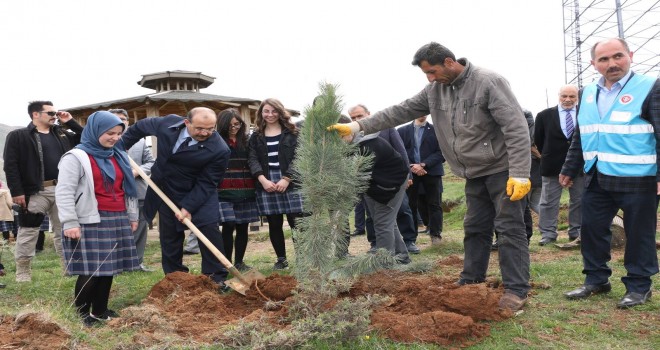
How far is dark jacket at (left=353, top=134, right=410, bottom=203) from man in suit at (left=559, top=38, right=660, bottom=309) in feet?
5.49

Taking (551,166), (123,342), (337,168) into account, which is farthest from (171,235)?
(551,166)

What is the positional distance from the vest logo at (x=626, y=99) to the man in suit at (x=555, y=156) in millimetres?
2695

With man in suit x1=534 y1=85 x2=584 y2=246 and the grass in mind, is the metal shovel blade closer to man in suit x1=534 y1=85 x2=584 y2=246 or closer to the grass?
the grass

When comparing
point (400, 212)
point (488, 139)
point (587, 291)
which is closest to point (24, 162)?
point (400, 212)

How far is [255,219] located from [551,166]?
142 inches

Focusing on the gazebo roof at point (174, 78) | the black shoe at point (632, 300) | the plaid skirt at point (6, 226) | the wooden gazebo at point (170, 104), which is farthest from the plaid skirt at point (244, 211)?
the gazebo roof at point (174, 78)

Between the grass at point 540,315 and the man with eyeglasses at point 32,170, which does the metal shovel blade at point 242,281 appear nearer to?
the grass at point 540,315

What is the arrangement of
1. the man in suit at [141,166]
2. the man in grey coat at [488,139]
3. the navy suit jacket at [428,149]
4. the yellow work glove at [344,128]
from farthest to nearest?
the navy suit jacket at [428,149] < the man in suit at [141,166] < the man in grey coat at [488,139] < the yellow work glove at [344,128]

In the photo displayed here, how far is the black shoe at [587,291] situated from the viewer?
392cm

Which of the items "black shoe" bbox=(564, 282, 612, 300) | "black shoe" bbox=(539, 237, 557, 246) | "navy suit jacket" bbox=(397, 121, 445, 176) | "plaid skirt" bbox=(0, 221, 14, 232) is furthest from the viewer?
"plaid skirt" bbox=(0, 221, 14, 232)

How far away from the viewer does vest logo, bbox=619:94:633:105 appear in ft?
11.9

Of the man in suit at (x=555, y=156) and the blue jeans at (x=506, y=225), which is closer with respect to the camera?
the blue jeans at (x=506, y=225)

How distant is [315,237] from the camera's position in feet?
11.0

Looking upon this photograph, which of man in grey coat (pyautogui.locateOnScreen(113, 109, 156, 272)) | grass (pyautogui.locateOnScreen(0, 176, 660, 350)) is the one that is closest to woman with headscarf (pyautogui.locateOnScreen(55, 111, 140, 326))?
grass (pyautogui.locateOnScreen(0, 176, 660, 350))
